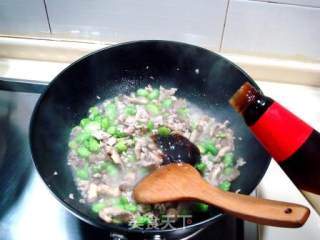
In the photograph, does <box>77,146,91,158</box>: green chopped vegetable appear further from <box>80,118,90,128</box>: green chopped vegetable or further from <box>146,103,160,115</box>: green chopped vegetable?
<box>146,103,160,115</box>: green chopped vegetable

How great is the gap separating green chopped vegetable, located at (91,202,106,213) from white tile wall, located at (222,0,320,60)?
0.50m

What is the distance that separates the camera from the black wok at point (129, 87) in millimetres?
797

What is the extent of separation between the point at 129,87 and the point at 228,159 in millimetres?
324

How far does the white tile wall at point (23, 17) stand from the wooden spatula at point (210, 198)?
547mm

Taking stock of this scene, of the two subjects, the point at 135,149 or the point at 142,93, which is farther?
the point at 142,93

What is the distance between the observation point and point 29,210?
784mm

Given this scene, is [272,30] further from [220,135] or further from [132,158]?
[132,158]

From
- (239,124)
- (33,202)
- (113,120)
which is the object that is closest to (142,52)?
(113,120)

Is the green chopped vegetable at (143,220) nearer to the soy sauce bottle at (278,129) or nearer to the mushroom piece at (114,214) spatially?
the mushroom piece at (114,214)

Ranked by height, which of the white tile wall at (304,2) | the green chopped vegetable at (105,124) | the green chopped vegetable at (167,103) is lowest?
the green chopped vegetable at (105,124)

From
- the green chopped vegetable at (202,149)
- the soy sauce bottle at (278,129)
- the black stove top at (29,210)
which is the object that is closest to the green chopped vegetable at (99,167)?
the black stove top at (29,210)

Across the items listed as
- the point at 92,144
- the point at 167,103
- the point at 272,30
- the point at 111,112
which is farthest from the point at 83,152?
the point at 272,30

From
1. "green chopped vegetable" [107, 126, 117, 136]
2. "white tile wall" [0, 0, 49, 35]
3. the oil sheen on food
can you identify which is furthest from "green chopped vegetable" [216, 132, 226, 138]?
"white tile wall" [0, 0, 49, 35]

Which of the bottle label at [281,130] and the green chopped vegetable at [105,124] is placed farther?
the green chopped vegetable at [105,124]
